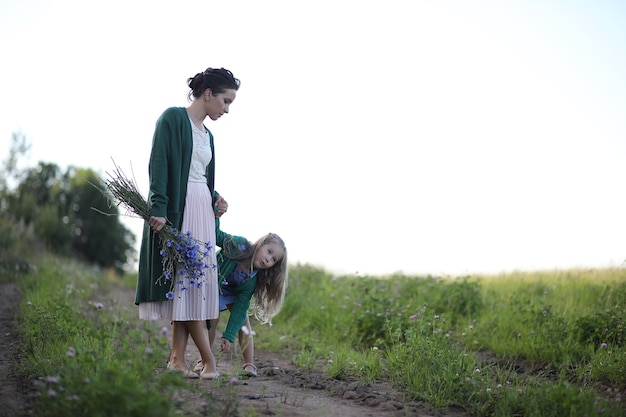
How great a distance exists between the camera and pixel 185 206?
13.6 feet

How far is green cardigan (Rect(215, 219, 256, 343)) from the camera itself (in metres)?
4.41

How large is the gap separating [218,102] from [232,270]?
48.0 inches

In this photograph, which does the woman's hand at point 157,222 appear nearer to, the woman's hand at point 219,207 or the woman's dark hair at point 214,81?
the woman's hand at point 219,207

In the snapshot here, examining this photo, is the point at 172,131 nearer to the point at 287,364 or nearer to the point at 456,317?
the point at 287,364

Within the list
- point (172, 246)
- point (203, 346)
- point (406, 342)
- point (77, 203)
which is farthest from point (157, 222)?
point (77, 203)

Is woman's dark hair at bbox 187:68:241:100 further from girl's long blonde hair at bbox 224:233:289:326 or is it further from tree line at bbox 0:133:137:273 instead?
tree line at bbox 0:133:137:273

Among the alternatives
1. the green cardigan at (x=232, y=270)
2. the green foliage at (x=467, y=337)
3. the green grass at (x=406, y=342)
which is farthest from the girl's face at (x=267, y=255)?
the green foliage at (x=467, y=337)

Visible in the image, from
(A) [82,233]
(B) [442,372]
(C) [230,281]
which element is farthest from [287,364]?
(A) [82,233]

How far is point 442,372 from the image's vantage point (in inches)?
162

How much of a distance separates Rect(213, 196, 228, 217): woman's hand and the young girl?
0.21 ft

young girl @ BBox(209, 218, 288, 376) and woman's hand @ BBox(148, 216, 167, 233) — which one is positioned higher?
woman's hand @ BBox(148, 216, 167, 233)

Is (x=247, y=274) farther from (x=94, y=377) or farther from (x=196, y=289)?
(x=94, y=377)

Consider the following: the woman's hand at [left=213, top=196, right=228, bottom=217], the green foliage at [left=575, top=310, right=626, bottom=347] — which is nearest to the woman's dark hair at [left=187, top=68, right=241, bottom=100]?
the woman's hand at [left=213, top=196, right=228, bottom=217]

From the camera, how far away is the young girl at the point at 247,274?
4398 millimetres
